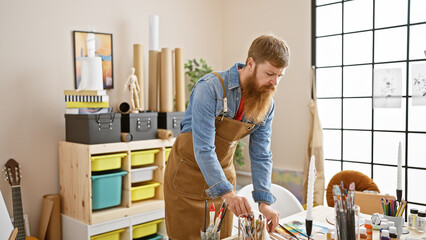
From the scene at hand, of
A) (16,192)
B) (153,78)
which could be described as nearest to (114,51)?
(153,78)

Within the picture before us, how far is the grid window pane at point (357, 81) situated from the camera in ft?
11.5

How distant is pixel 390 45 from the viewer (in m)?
→ 3.37

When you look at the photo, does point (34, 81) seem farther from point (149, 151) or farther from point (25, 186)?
point (149, 151)

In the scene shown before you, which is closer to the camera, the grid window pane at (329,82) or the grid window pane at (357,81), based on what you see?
the grid window pane at (357,81)

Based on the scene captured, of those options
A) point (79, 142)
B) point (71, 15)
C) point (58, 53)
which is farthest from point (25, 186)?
point (71, 15)

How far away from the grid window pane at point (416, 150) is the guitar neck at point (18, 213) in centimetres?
314

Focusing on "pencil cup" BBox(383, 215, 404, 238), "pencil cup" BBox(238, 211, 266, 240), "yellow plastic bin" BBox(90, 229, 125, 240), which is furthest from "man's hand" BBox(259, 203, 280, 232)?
"yellow plastic bin" BBox(90, 229, 125, 240)

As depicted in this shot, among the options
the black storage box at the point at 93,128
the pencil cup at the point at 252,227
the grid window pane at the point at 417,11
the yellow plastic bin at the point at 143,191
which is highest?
the grid window pane at the point at 417,11

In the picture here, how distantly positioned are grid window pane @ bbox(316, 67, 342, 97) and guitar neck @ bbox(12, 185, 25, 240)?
282cm

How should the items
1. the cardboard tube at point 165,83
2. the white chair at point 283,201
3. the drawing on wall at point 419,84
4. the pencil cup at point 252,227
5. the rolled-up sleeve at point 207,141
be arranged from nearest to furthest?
the pencil cup at point 252,227, the rolled-up sleeve at point 207,141, the white chair at point 283,201, the drawing on wall at point 419,84, the cardboard tube at point 165,83

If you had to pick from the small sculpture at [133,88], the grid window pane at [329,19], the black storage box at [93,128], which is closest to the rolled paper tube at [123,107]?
the small sculpture at [133,88]

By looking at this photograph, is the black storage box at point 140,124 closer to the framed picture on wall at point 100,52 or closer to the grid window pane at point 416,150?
the framed picture on wall at point 100,52

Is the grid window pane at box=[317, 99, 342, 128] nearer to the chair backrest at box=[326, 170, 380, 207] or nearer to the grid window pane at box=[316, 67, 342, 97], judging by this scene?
the grid window pane at box=[316, 67, 342, 97]

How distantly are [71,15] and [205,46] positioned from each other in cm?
159
